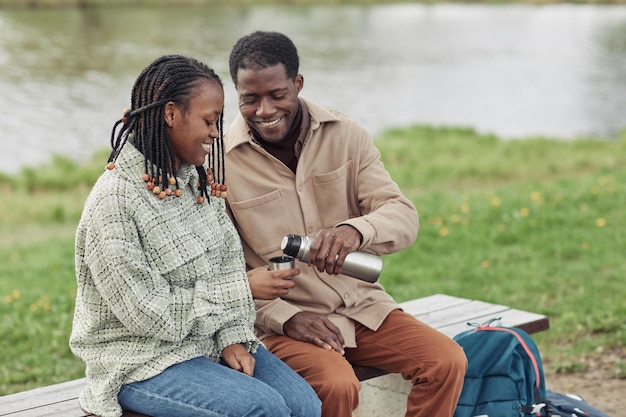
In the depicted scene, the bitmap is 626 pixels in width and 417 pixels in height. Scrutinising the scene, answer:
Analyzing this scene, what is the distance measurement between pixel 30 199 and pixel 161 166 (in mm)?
7734

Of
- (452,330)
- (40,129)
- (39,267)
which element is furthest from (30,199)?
(452,330)

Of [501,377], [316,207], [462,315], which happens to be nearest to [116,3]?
[462,315]

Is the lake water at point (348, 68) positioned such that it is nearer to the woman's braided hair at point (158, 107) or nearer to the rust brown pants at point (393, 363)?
the rust brown pants at point (393, 363)

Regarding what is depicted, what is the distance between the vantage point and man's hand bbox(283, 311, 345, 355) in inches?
124

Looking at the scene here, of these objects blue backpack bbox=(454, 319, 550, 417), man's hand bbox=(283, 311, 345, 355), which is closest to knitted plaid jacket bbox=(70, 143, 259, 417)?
man's hand bbox=(283, 311, 345, 355)

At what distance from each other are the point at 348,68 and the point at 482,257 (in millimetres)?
16117

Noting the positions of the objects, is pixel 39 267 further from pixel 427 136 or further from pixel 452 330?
pixel 427 136

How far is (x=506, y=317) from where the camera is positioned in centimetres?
392

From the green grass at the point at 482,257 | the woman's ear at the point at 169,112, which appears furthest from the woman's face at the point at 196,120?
the green grass at the point at 482,257

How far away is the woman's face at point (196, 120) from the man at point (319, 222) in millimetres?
424

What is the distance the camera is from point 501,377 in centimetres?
344

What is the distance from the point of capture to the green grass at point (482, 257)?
495 cm

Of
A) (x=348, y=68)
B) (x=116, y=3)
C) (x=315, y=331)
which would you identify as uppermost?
(x=116, y=3)

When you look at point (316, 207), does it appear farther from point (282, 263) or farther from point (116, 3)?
point (116, 3)
